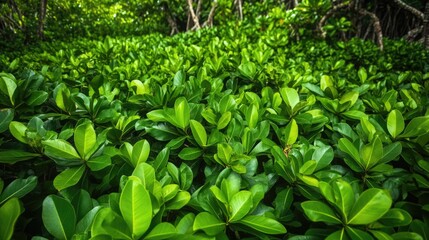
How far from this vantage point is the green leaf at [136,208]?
0.62 metres

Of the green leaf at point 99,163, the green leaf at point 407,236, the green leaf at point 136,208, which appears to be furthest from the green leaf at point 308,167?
the green leaf at point 99,163

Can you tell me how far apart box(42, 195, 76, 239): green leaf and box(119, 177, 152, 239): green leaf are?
182mm

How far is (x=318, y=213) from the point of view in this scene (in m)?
0.73

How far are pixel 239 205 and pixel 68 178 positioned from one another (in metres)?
0.52

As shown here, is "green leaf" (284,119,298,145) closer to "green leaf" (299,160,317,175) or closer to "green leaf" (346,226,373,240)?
"green leaf" (299,160,317,175)

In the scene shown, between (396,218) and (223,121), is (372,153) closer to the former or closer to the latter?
(396,218)

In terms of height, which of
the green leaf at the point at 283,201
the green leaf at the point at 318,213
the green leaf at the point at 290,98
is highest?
the green leaf at the point at 290,98

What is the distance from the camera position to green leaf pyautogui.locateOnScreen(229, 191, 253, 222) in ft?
2.44

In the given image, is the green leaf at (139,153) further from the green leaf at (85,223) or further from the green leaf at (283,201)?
the green leaf at (283,201)

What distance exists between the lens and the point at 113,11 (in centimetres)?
970

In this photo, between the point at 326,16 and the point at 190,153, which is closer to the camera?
the point at 190,153

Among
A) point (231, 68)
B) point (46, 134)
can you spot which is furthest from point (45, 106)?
point (231, 68)

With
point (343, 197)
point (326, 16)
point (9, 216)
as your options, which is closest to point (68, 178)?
point (9, 216)

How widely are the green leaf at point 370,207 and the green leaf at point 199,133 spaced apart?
1.74 feet
